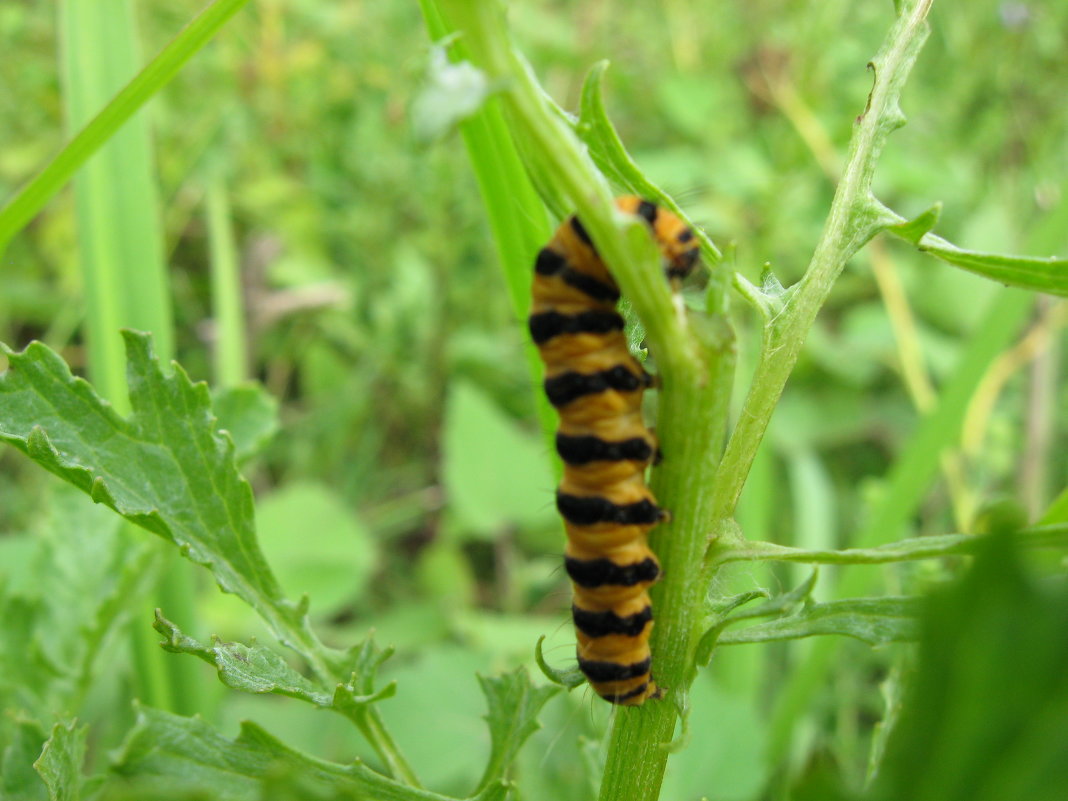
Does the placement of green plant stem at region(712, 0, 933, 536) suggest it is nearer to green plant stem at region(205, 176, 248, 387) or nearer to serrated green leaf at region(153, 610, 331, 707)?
serrated green leaf at region(153, 610, 331, 707)

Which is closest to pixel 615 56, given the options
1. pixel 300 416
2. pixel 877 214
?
pixel 300 416

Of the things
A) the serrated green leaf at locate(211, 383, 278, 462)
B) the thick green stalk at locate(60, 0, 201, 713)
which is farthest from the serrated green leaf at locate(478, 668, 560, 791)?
the thick green stalk at locate(60, 0, 201, 713)

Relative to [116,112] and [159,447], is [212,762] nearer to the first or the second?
[159,447]

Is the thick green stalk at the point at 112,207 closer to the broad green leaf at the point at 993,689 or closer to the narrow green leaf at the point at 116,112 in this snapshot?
the narrow green leaf at the point at 116,112

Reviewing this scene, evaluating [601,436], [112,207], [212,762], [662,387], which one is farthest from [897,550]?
[112,207]

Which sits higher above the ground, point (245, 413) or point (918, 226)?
point (918, 226)

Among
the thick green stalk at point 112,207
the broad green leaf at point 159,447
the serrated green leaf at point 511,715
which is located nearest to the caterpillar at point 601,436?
the serrated green leaf at point 511,715
